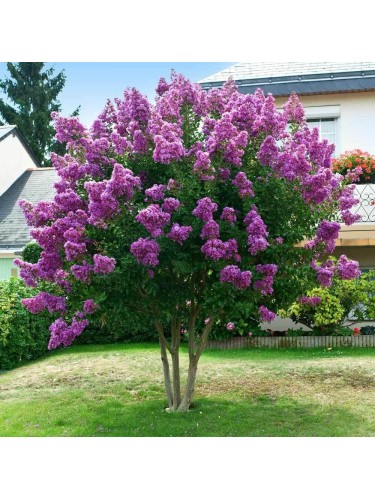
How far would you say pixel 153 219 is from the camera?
5945mm

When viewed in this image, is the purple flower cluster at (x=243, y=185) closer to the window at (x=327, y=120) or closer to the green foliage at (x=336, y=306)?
the green foliage at (x=336, y=306)

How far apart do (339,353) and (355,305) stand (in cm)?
166

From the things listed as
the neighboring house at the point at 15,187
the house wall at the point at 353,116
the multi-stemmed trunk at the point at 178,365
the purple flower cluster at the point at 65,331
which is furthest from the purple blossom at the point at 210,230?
the neighboring house at the point at 15,187

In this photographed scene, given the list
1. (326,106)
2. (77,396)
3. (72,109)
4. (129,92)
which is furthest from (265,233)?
(72,109)

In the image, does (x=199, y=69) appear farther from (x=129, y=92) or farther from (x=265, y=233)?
(x=265, y=233)

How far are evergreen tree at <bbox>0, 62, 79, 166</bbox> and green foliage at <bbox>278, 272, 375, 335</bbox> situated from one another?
1681 cm

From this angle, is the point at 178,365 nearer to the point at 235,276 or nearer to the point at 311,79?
the point at 235,276

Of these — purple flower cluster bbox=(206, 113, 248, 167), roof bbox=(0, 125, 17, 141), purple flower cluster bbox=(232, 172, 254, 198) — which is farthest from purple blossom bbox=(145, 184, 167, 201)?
roof bbox=(0, 125, 17, 141)

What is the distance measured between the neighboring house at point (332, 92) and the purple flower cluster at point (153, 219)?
9073 millimetres

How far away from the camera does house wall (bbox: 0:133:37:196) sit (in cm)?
2114

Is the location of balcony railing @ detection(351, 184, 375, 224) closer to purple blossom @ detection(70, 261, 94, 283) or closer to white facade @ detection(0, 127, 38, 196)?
purple blossom @ detection(70, 261, 94, 283)

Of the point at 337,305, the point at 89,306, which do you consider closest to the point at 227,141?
the point at 89,306

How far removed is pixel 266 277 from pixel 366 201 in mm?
7616

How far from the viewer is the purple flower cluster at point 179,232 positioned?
20.1 ft
